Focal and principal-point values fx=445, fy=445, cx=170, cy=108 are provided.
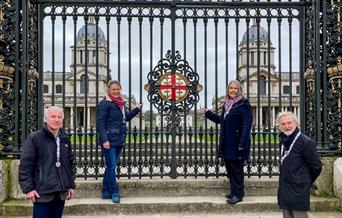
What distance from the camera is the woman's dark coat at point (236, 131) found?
7.02 meters

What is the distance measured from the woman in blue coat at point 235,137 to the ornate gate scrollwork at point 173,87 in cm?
98

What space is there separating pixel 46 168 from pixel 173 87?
3535 millimetres

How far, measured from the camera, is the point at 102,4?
8.05 metres

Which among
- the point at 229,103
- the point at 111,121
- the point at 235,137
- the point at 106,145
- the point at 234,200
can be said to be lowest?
the point at 234,200

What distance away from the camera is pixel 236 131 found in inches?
284

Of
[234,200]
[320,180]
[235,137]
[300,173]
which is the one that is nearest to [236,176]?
[234,200]

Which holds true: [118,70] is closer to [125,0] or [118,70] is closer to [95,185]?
[125,0]

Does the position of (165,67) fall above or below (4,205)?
above

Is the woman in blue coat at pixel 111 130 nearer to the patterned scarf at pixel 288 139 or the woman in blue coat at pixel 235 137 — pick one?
the woman in blue coat at pixel 235 137

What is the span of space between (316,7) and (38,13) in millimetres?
4940

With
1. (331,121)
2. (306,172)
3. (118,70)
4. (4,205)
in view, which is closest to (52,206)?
(4,205)

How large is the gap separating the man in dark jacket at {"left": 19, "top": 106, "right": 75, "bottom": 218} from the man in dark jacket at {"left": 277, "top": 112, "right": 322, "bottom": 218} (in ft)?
8.18

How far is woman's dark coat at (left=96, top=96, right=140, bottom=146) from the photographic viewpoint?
709 cm

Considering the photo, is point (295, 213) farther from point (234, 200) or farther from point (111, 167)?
point (111, 167)
